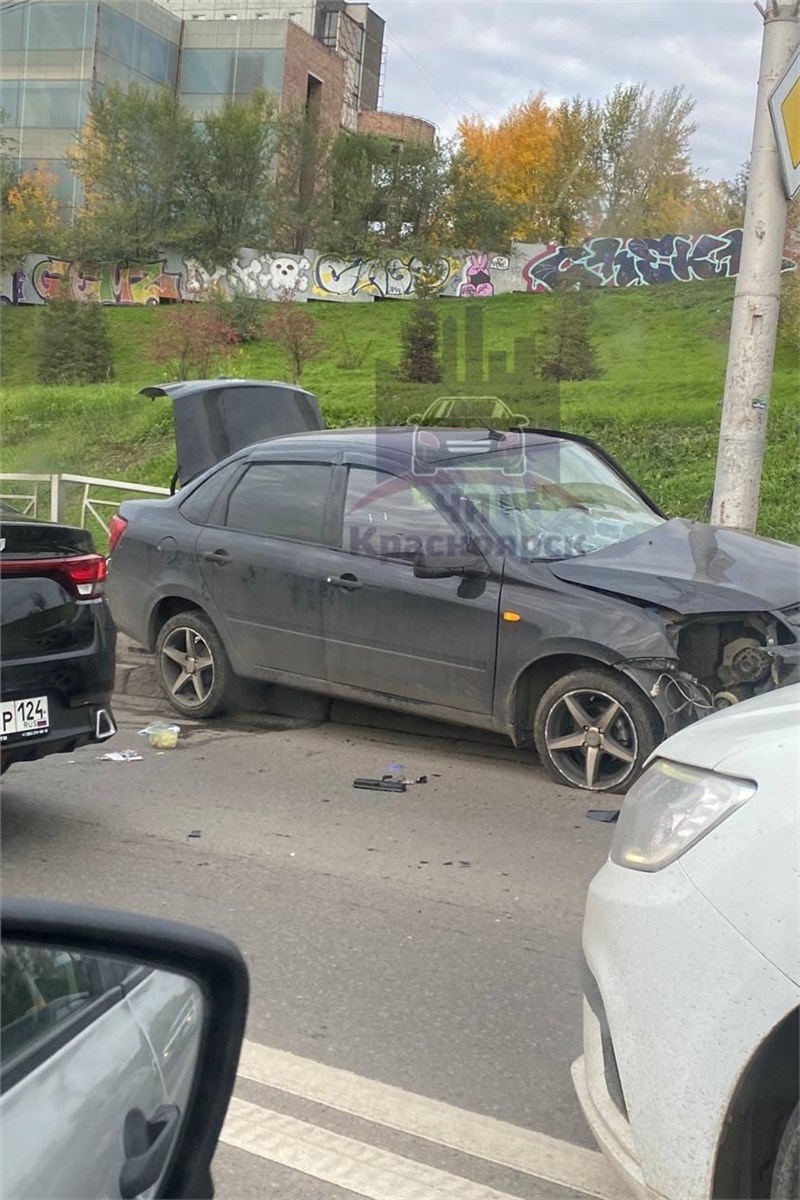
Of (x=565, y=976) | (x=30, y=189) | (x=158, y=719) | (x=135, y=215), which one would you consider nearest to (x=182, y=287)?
(x=135, y=215)

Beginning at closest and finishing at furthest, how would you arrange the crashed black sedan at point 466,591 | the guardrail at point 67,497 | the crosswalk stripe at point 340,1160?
the crosswalk stripe at point 340,1160 → the crashed black sedan at point 466,591 → the guardrail at point 67,497

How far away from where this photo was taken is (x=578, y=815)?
17.2 ft

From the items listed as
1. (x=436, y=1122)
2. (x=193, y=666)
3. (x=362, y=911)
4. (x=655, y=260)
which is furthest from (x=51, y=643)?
(x=655, y=260)

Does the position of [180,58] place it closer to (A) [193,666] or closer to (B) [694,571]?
(A) [193,666]

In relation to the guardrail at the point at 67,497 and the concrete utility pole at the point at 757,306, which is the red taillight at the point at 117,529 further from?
the concrete utility pole at the point at 757,306

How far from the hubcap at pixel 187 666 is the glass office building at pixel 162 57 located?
155ft

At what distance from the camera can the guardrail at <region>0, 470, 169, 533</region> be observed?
11.9 m

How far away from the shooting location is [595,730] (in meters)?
5.47

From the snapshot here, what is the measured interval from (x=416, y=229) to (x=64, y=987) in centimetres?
4346

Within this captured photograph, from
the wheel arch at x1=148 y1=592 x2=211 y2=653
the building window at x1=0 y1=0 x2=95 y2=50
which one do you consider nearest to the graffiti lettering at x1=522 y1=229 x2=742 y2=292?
the building window at x1=0 y1=0 x2=95 y2=50

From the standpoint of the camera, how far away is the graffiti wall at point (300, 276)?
39.8m

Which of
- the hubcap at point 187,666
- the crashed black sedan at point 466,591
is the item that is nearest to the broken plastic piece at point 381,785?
the crashed black sedan at point 466,591

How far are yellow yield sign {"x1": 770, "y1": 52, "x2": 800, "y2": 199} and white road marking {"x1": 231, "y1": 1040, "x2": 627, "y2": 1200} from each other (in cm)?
614

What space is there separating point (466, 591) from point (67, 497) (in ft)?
26.3
